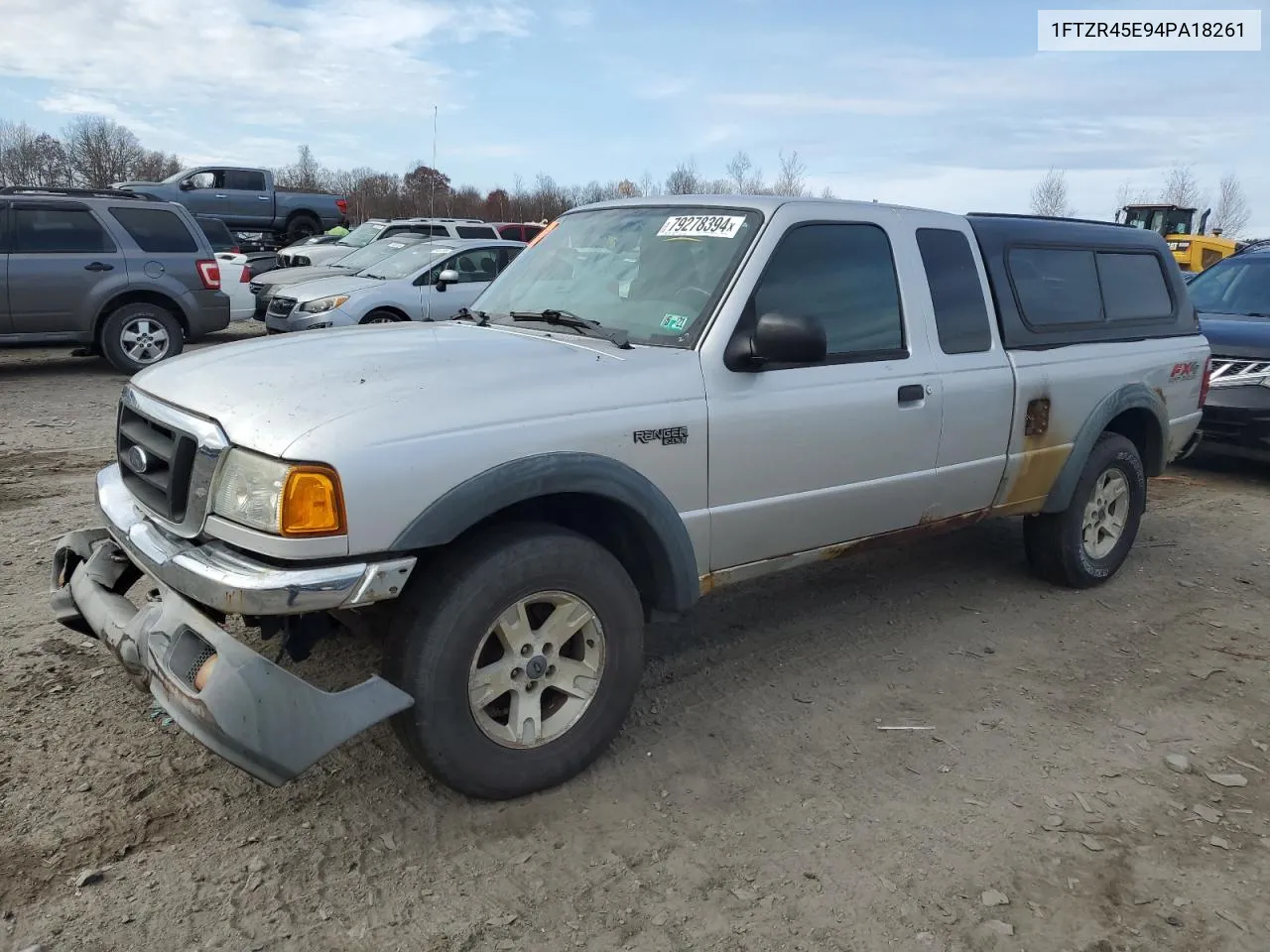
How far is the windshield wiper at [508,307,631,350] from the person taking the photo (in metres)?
3.47

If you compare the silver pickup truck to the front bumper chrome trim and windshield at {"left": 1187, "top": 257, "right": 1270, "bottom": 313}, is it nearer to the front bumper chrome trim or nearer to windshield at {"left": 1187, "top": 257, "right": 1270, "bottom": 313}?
the front bumper chrome trim

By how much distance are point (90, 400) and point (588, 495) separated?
314 inches

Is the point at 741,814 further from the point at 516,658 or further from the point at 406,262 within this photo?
the point at 406,262

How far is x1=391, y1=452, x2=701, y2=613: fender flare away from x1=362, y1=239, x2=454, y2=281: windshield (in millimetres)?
9074

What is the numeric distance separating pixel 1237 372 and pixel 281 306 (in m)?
9.81

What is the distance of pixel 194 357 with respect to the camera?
346cm

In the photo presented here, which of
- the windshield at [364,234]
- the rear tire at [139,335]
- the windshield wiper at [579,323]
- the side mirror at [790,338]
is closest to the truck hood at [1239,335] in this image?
the side mirror at [790,338]

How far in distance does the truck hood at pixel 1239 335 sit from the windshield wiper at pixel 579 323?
606cm

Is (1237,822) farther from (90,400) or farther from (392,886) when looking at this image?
(90,400)

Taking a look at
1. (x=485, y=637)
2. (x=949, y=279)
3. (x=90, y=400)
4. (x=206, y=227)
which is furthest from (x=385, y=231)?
(x=485, y=637)

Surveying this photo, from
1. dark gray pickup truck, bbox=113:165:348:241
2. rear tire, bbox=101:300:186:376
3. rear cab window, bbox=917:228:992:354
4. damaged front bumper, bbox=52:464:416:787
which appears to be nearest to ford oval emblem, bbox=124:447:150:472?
damaged front bumper, bbox=52:464:416:787

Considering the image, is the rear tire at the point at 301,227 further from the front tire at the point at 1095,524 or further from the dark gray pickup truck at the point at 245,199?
the front tire at the point at 1095,524

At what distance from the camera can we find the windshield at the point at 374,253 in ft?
42.2

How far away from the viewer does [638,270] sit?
3.81 m
